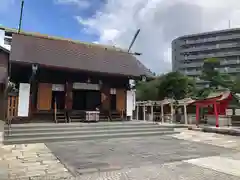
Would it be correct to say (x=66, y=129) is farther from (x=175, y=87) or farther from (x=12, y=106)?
(x=175, y=87)

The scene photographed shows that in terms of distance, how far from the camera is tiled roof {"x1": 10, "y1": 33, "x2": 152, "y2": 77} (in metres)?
11.4

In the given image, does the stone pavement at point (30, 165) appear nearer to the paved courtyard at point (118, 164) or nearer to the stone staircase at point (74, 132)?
the paved courtyard at point (118, 164)

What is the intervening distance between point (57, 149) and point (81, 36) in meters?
11.9

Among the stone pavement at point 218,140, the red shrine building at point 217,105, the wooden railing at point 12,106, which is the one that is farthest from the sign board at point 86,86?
the red shrine building at point 217,105

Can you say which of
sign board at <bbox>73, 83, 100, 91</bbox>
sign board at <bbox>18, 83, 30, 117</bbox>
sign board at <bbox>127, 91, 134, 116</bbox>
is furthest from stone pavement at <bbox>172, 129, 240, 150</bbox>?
sign board at <bbox>18, 83, 30, 117</bbox>

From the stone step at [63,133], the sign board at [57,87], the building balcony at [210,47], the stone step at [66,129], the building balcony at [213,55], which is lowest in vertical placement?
the stone step at [63,133]

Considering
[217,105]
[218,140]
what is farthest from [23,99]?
[217,105]

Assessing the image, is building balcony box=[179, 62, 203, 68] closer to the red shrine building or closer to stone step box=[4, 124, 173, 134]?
the red shrine building

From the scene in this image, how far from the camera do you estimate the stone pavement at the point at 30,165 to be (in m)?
4.38

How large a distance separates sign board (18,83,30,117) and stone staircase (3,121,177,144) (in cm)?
153

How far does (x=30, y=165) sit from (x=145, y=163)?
266cm

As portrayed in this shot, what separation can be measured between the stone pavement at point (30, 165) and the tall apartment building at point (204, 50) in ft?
193

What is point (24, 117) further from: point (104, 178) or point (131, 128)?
point (104, 178)

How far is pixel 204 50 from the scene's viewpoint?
66.8 metres
